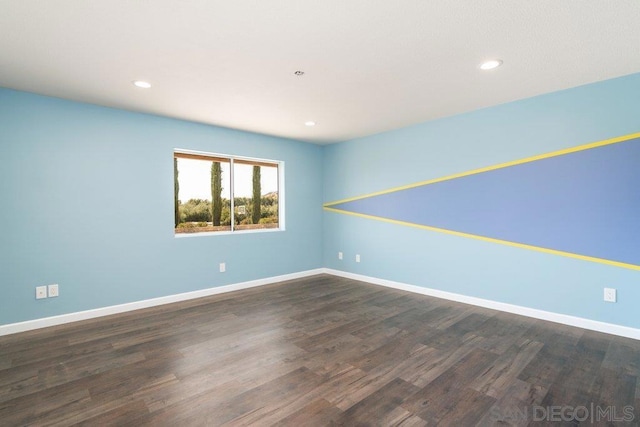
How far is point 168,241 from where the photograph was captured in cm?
405

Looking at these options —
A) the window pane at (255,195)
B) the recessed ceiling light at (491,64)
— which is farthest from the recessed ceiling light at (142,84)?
the recessed ceiling light at (491,64)

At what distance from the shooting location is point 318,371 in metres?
2.31

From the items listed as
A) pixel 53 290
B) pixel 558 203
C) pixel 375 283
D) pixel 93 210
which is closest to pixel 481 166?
pixel 558 203

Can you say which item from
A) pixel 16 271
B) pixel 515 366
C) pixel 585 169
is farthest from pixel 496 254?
pixel 16 271

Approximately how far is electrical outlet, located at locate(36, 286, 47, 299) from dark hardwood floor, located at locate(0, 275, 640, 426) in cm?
36

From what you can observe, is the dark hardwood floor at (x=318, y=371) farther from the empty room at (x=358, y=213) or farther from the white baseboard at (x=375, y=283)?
the white baseboard at (x=375, y=283)

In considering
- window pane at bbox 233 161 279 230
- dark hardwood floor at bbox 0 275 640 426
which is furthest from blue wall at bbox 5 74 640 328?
dark hardwood floor at bbox 0 275 640 426

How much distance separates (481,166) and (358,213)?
2.07 metres

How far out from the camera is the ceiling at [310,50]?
1880 millimetres

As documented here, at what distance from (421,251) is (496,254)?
982 mm

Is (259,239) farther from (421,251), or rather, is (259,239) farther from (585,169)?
(585,169)

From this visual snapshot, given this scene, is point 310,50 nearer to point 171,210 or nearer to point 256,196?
point 171,210

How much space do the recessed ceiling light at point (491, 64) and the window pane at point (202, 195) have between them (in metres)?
3.60

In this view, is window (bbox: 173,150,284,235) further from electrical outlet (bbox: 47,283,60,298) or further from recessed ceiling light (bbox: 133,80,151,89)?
electrical outlet (bbox: 47,283,60,298)
